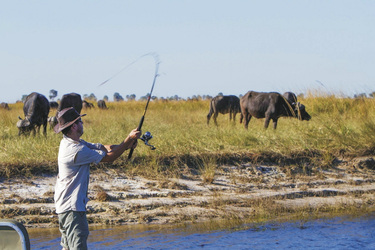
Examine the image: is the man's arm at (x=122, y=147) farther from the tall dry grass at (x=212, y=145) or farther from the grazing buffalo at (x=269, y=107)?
the grazing buffalo at (x=269, y=107)

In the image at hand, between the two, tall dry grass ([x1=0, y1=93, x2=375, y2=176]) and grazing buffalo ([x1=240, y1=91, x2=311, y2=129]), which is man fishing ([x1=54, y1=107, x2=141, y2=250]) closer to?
tall dry grass ([x1=0, y1=93, x2=375, y2=176])

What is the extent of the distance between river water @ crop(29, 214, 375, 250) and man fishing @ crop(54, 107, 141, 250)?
2349 mm

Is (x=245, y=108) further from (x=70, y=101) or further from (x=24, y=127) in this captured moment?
(x=24, y=127)

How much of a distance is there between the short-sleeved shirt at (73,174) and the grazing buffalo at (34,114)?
9.11 meters

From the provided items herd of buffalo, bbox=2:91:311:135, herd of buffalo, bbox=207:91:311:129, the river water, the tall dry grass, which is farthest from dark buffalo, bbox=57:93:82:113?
the river water

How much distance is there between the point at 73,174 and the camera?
16.4ft

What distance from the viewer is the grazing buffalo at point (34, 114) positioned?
1402cm

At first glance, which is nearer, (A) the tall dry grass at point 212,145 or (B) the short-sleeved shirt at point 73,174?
Result: (B) the short-sleeved shirt at point 73,174

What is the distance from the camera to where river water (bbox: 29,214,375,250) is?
24.2ft

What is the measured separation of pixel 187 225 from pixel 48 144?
4.04 m

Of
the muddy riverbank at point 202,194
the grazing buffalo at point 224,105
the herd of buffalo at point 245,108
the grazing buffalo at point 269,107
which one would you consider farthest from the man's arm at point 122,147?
the grazing buffalo at point 224,105

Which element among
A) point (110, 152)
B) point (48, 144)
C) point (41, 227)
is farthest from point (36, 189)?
point (110, 152)

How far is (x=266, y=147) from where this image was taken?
1119 centimetres

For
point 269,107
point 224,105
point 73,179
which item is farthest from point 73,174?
point 224,105
